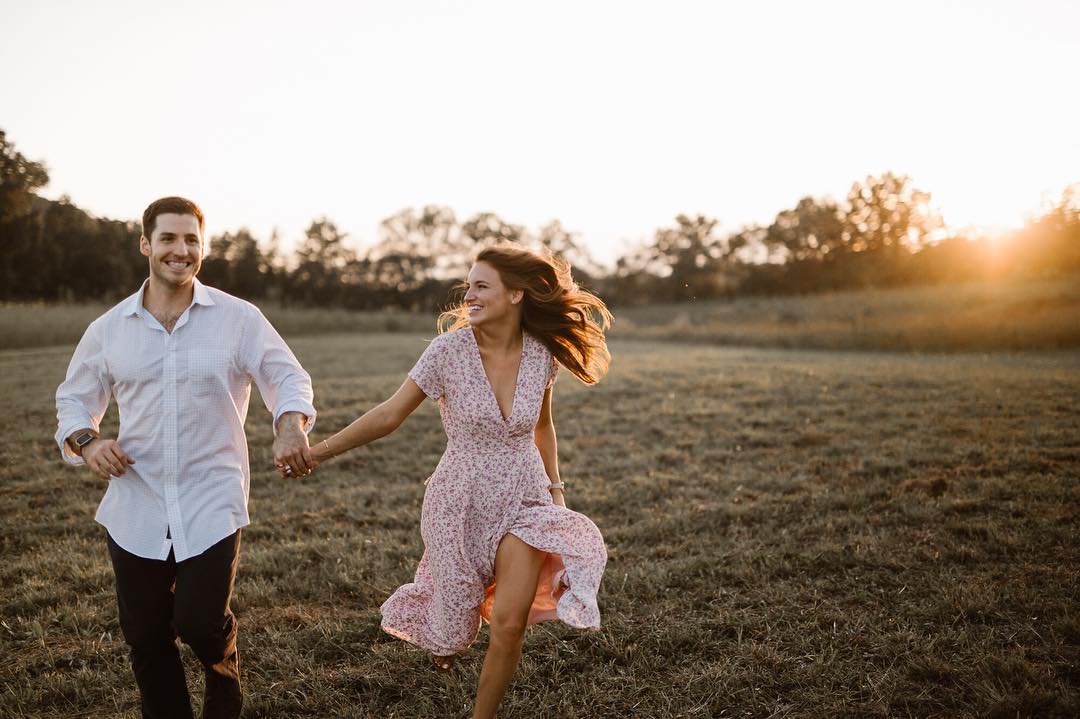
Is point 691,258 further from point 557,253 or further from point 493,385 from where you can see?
point 493,385

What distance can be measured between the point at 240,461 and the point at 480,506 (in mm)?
1131

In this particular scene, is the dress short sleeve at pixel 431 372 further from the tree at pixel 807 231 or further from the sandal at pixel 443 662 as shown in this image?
the tree at pixel 807 231

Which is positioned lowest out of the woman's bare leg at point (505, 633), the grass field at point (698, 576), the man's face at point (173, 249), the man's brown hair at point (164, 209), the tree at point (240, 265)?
the grass field at point (698, 576)

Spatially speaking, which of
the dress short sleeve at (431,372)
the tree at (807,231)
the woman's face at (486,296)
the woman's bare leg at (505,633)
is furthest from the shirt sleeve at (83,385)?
the tree at (807,231)

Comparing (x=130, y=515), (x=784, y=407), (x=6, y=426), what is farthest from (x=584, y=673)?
(x=6, y=426)

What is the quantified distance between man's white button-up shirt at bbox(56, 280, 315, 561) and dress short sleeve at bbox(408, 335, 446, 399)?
58cm

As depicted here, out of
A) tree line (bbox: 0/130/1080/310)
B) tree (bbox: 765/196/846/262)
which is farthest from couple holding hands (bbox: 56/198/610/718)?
tree (bbox: 765/196/846/262)

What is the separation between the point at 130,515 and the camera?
310cm

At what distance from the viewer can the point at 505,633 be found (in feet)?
10.6

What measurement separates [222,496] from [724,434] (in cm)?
777

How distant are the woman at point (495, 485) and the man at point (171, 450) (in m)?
0.56

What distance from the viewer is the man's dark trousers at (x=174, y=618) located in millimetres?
3043

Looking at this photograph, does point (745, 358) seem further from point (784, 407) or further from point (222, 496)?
point (222, 496)

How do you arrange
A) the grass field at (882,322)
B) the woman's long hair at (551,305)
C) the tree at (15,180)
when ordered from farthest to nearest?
the tree at (15,180), the grass field at (882,322), the woman's long hair at (551,305)
